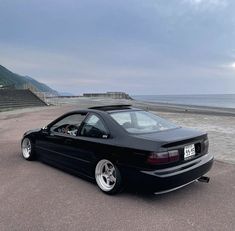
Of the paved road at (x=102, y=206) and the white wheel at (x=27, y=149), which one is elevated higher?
the white wheel at (x=27, y=149)

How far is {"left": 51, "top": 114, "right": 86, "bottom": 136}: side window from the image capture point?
19.0ft

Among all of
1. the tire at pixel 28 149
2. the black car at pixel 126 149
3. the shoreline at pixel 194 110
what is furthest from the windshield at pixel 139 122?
the shoreline at pixel 194 110

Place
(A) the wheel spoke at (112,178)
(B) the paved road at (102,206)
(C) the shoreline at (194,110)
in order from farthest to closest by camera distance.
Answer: (C) the shoreline at (194,110) < (A) the wheel spoke at (112,178) < (B) the paved road at (102,206)

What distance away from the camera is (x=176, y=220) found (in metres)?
3.83

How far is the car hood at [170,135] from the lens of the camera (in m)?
4.41

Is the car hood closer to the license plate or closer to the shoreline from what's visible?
the license plate

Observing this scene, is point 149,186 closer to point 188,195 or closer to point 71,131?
point 188,195

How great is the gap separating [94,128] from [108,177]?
35.9 inches

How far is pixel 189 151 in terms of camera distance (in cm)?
464

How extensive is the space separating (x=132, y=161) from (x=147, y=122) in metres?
1.29

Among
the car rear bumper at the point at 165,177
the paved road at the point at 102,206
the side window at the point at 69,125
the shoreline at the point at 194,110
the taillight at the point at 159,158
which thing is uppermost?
the side window at the point at 69,125

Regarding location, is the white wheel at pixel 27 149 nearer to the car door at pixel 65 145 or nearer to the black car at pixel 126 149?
the car door at pixel 65 145

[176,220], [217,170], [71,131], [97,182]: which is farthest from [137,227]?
[217,170]

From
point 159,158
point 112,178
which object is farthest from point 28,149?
point 159,158
